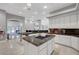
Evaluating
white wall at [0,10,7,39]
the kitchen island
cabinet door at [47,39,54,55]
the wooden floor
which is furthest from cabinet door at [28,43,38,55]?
white wall at [0,10,7,39]

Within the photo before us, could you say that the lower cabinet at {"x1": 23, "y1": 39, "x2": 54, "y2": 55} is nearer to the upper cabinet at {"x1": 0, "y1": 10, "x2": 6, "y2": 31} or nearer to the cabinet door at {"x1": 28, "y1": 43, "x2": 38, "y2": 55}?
the cabinet door at {"x1": 28, "y1": 43, "x2": 38, "y2": 55}

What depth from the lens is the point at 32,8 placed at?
77.9 inches

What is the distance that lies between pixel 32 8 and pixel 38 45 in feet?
2.67

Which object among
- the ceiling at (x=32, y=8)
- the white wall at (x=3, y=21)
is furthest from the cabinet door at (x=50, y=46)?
the white wall at (x=3, y=21)

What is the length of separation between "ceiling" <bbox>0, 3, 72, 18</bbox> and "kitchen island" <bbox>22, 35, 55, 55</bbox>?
0.53 metres

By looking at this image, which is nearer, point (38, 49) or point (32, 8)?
point (38, 49)

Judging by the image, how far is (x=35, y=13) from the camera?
2.05 meters

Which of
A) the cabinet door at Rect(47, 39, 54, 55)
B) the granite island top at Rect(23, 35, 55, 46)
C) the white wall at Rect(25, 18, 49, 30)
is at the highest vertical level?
the white wall at Rect(25, 18, 49, 30)

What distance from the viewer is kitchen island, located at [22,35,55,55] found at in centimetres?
183

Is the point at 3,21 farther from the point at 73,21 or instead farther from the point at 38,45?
the point at 73,21

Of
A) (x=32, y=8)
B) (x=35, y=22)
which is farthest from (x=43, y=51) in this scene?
(x=32, y=8)

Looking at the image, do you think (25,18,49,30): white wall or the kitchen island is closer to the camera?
the kitchen island
